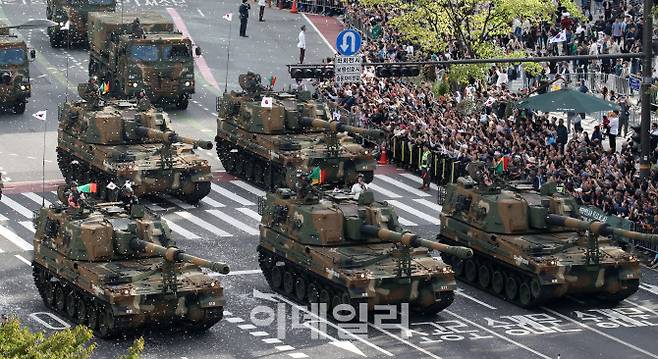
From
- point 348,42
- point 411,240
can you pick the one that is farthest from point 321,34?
point 411,240

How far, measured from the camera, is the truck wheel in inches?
3105

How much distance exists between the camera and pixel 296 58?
87.2 metres

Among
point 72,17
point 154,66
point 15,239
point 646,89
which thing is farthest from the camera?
point 72,17

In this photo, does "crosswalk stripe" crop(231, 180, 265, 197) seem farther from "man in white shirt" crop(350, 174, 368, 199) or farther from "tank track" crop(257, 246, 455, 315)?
Result: "tank track" crop(257, 246, 455, 315)

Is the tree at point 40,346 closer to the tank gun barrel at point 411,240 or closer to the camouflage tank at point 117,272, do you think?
the camouflage tank at point 117,272

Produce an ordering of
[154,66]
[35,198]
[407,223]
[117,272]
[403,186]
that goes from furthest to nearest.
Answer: [154,66] < [403,186] < [35,198] < [407,223] < [117,272]

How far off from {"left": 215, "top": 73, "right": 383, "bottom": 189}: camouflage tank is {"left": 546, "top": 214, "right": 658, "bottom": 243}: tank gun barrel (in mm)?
10250

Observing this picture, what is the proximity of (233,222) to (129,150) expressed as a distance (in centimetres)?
508

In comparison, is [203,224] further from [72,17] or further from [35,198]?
[72,17]

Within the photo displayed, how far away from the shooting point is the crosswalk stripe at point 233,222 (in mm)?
61938

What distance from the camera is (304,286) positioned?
54.2 metres

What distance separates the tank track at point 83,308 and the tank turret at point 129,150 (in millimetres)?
10320

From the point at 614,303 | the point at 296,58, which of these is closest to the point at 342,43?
the point at 614,303

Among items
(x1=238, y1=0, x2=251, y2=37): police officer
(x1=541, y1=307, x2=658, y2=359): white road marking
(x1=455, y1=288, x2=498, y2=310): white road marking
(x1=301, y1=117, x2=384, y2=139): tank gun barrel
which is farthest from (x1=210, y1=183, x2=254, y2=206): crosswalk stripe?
(x1=238, y1=0, x2=251, y2=37): police officer
